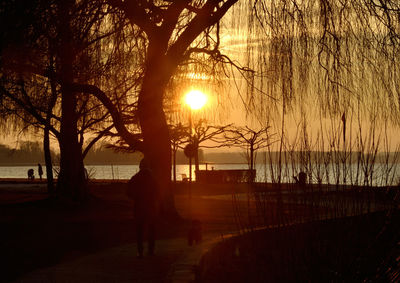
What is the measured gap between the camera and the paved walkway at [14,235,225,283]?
8.48 m

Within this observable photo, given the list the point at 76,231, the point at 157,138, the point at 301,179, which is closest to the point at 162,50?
the point at 157,138

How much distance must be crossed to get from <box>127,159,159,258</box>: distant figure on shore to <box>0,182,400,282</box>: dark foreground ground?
0.45 meters

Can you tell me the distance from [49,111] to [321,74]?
689 inches

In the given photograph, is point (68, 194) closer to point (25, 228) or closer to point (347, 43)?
point (25, 228)

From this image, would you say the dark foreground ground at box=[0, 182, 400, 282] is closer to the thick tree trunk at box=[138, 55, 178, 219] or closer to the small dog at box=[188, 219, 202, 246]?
the small dog at box=[188, 219, 202, 246]

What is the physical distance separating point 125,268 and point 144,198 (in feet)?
5.46

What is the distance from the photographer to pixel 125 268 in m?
9.52

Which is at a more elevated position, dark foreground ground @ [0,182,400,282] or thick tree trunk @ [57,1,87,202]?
thick tree trunk @ [57,1,87,202]

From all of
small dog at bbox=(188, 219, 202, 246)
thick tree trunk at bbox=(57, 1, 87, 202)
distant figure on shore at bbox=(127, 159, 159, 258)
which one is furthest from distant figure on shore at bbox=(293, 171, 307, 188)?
thick tree trunk at bbox=(57, 1, 87, 202)

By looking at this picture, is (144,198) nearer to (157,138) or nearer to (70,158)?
(157,138)

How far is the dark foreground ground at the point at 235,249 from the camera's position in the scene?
6.32 metres

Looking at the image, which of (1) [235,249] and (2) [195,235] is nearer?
(1) [235,249]

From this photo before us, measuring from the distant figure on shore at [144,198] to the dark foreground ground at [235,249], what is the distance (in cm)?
45

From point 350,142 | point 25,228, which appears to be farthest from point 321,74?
point 25,228
